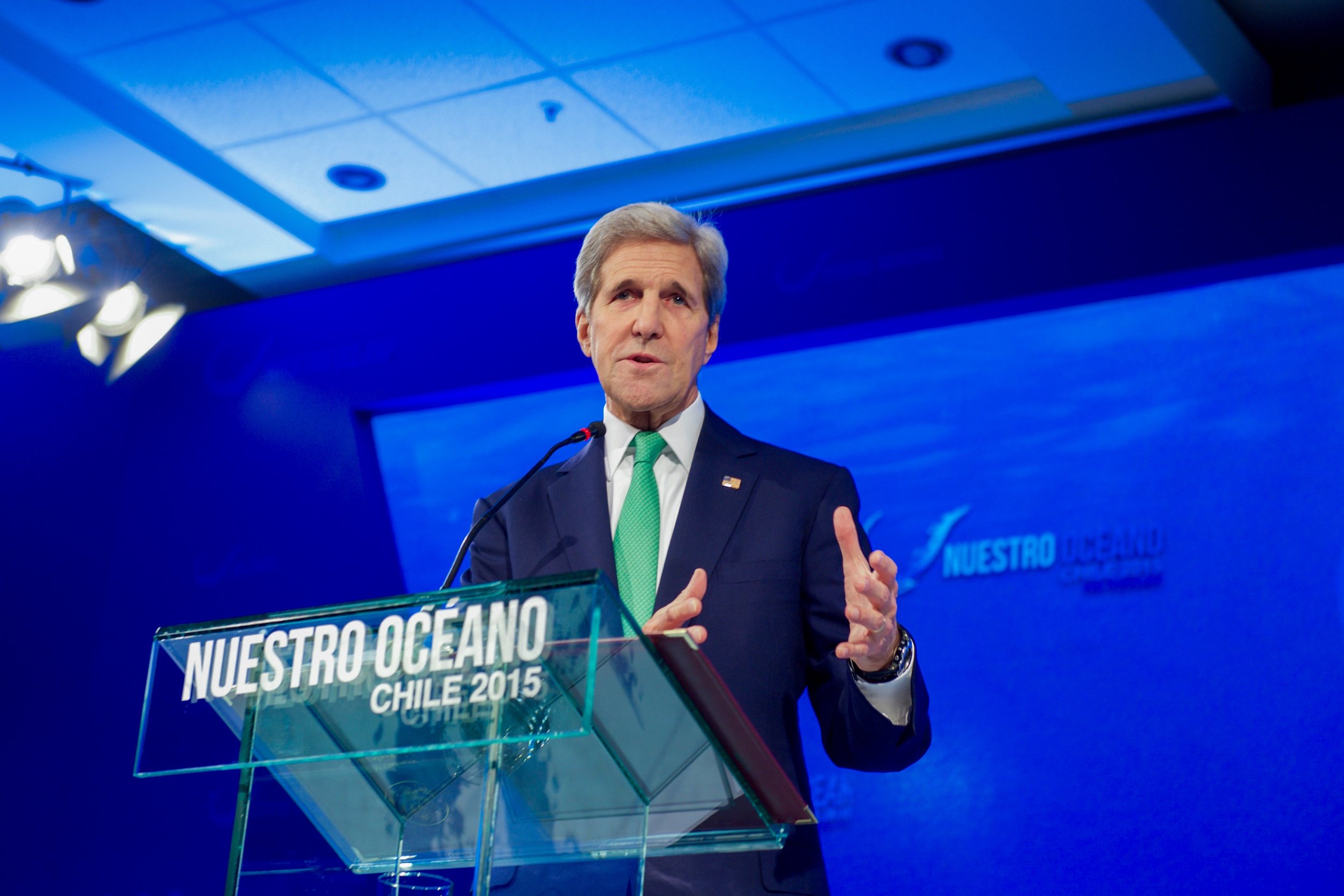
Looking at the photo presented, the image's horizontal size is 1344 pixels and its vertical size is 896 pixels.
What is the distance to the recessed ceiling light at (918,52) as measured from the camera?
183 inches

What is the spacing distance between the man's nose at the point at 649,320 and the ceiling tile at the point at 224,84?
121 inches

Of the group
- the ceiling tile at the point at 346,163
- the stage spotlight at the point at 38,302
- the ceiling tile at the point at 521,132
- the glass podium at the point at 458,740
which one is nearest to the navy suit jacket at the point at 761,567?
the glass podium at the point at 458,740

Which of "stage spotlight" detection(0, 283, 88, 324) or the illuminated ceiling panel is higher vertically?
the illuminated ceiling panel

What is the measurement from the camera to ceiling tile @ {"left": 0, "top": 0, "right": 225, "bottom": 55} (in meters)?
4.56

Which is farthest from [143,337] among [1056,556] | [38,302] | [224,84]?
[1056,556]

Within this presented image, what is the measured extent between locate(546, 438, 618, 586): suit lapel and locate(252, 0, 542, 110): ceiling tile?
2.83 metres

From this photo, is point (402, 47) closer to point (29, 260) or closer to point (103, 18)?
point (103, 18)

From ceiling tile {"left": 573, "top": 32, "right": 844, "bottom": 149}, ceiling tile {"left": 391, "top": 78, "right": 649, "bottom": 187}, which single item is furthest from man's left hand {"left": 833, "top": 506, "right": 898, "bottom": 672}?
ceiling tile {"left": 391, "top": 78, "right": 649, "bottom": 187}

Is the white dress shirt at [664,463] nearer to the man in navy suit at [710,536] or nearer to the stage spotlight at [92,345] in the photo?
the man in navy suit at [710,536]

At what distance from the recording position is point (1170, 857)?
13.8 feet

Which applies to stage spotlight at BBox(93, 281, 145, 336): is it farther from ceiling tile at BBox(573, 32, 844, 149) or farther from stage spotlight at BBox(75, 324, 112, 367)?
ceiling tile at BBox(573, 32, 844, 149)

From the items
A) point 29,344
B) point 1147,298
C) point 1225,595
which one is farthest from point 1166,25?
point 29,344

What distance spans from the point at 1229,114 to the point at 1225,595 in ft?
5.27

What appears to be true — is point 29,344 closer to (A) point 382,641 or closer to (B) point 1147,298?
(B) point 1147,298
